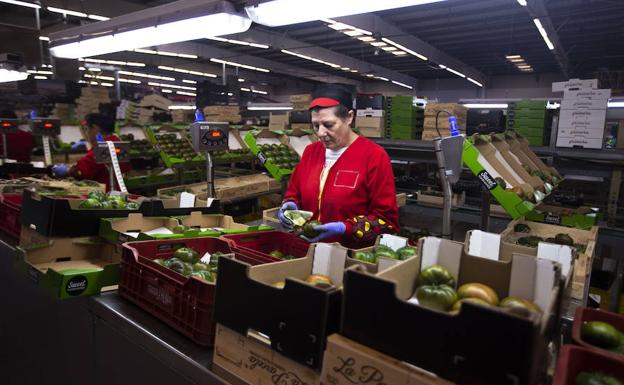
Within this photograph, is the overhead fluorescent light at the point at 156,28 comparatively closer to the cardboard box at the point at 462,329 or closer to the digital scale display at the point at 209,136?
the digital scale display at the point at 209,136

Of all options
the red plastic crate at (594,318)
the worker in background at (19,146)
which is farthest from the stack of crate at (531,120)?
the worker in background at (19,146)

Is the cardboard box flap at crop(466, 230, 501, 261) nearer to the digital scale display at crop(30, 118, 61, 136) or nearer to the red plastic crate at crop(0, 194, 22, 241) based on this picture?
the red plastic crate at crop(0, 194, 22, 241)

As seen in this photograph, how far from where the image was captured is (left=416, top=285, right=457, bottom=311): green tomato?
1.07 metres

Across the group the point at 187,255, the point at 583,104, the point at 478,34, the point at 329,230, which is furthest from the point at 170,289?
the point at 478,34

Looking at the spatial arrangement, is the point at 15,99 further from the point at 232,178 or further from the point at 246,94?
the point at 232,178

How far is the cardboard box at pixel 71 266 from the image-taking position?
177cm

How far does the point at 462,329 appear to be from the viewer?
856 mm

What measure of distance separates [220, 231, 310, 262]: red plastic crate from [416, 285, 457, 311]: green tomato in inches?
38.4

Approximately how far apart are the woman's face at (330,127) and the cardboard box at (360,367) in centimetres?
165

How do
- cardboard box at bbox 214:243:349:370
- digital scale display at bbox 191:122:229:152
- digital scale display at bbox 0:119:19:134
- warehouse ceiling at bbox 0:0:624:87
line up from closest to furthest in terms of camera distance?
cardboard box at bbox 214:243:349:370
digital scale display at bbox 191:122:229:152
digital scale display at bbox 0:119:19:134
warehouse ceiling at bbox 0:0:624:87

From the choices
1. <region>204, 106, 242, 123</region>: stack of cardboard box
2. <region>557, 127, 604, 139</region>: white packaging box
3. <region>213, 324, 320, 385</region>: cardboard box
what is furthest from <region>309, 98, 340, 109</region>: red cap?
<region>204, 106, 242, 123</region>: stack of cardboard box

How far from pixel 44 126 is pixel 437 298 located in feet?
18.5

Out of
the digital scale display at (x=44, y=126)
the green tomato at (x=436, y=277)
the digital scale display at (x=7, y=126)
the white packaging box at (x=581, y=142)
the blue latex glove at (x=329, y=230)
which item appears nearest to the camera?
the green tomato at (x=436, y=277)

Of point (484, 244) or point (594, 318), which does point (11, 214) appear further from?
point (594, 318)
